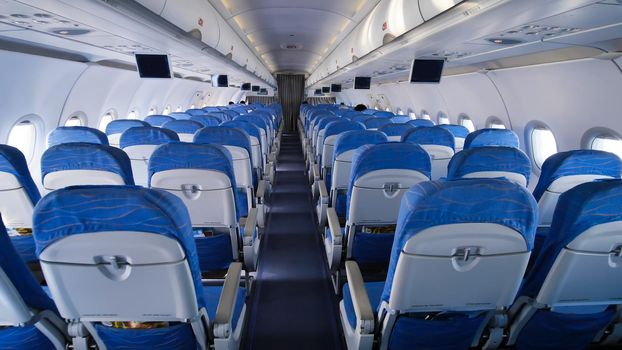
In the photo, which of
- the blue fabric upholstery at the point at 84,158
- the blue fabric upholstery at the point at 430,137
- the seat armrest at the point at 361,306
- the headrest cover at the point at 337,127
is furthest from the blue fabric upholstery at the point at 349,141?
the blue fabric upholstery at the point at 84,158

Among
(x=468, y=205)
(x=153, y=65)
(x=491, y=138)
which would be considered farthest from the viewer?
(x=153, y=65)

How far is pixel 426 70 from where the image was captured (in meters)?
6.09

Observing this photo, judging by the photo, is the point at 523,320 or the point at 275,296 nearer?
the point at 523,320

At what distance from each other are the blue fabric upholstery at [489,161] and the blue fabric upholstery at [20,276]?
112 inches

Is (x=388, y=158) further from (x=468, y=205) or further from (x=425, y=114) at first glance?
(x=425, y=114)

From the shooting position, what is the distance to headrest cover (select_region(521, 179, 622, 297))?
154 centimetres

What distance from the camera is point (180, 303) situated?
162 cm

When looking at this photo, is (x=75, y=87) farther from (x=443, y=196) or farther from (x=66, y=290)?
(x=443, y=196)

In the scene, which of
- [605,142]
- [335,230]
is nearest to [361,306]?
[335,230]

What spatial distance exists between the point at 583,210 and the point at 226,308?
177 cm

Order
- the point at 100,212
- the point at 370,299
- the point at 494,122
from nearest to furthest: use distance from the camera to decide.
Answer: the point at 100,212 < the point at 370,299 < the point at 494,122

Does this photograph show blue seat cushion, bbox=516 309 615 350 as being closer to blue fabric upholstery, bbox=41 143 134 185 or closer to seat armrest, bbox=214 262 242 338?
seat armrest, bbox=214 262 242 338

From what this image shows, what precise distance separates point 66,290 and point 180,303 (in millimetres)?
486

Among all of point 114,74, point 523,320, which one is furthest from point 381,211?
point 114,74
